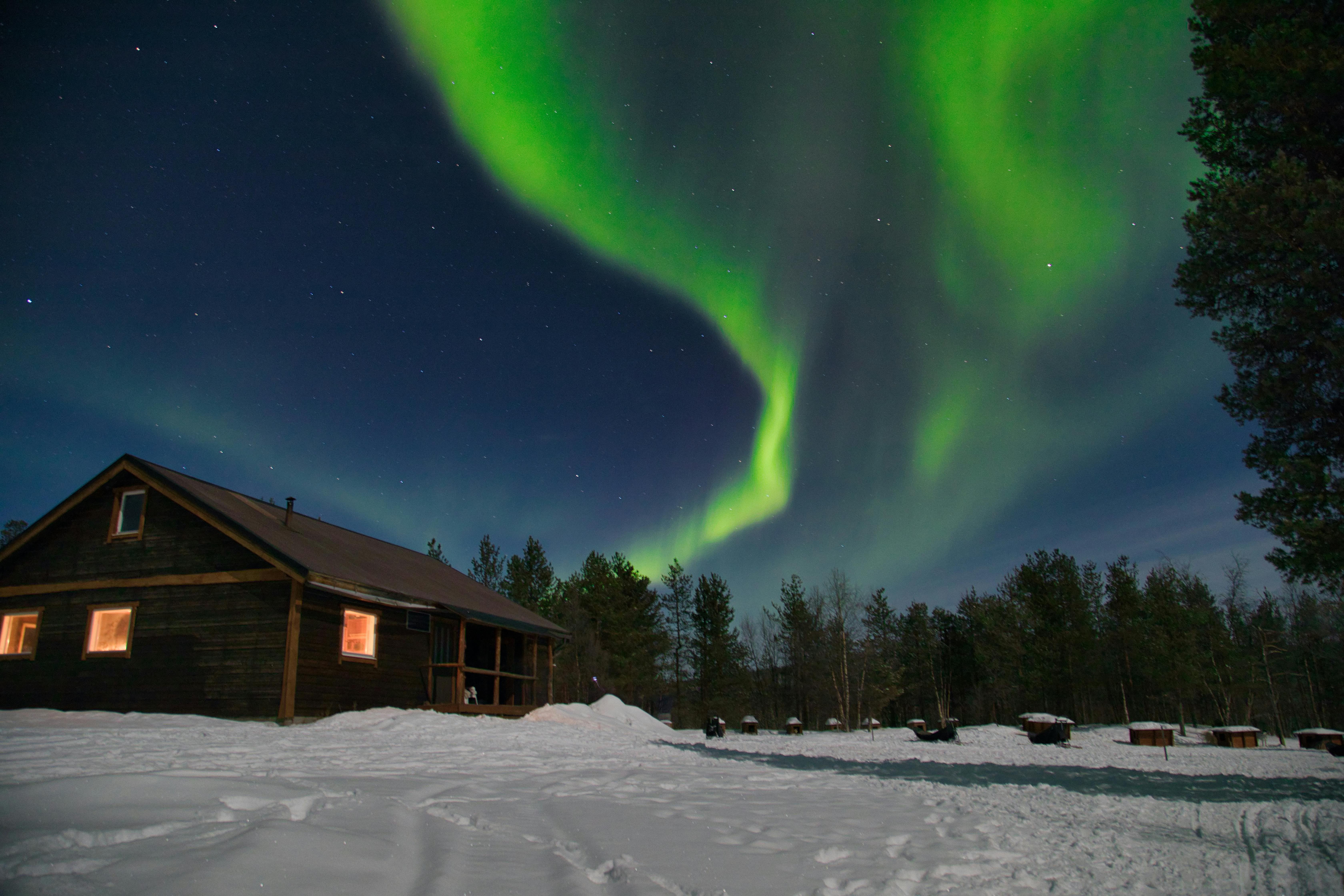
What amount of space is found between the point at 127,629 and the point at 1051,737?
28.2m

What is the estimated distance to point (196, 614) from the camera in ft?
54.1

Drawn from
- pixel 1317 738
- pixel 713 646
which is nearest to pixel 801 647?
pixel 713 646

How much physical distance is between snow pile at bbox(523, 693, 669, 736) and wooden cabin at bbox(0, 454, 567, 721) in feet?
9.96

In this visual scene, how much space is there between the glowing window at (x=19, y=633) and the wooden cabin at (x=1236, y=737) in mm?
39875

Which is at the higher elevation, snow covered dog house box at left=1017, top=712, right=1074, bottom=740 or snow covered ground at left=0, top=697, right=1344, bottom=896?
snow covered ground at left=0, top=697, right=1344, bottom=896

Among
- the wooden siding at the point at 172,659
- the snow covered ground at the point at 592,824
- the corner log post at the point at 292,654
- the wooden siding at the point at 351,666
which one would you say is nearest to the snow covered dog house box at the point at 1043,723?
the snow covered ground at the point at 592,824

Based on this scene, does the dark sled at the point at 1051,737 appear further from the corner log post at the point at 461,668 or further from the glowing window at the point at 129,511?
the glowing window at the point at 129,511

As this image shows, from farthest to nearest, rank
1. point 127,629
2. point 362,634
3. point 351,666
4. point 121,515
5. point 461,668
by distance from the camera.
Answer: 1. point 461,668
2. point 362,634
3. point 121,515
4. point 351,666
5. point 127,629

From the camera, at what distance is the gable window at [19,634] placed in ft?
58.0

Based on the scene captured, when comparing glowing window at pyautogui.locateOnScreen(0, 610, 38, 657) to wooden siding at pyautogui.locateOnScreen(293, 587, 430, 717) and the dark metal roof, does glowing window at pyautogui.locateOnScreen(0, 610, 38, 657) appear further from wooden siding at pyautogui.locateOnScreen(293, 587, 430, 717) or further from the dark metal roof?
wooden siding at pyautogui.locateOnScreen(293, 587, 430, 717)

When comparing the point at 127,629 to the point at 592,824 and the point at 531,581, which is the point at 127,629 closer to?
the point at 592,824

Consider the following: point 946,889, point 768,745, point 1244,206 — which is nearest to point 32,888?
point 946,889

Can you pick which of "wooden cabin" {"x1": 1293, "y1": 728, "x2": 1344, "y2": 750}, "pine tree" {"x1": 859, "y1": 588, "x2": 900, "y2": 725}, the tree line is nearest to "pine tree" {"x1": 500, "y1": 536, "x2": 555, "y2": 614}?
the tree line

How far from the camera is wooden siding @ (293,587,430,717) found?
52.7 ft
